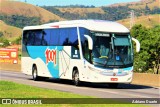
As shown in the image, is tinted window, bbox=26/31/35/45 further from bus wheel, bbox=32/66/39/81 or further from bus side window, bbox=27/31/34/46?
bus wheel, bbox=32/66/39/81

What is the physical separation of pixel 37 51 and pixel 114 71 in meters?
8.28

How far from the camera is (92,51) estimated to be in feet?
87.1

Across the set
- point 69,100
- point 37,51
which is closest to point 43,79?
point 37,51

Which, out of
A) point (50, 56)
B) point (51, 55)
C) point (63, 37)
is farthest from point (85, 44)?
point (50, 56)

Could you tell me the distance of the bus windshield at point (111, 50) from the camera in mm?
26562

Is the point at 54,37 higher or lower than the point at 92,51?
higher

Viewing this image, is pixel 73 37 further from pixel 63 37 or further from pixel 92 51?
pixel 92 51

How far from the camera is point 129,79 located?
88.7 feet

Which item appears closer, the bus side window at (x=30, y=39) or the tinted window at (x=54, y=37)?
the tinted window at (x=54, y=37)

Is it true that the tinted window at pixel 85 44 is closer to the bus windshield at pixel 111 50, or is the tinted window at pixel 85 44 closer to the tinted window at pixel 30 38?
the bus windshield at pixel 111 50

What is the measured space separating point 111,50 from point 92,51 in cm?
98

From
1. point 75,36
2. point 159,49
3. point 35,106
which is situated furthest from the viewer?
point 159,49

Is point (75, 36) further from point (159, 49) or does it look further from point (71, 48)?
point (159, 49)

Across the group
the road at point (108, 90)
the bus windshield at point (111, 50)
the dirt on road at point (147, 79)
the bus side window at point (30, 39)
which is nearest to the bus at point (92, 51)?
the bus windshield at point (111, 50)
